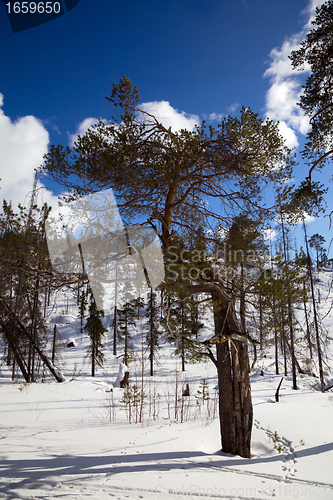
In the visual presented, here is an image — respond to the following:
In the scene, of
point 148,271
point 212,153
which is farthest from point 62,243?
point 212,153

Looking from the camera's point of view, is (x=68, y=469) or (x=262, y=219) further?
(x=262, y=219)

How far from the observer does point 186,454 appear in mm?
4918

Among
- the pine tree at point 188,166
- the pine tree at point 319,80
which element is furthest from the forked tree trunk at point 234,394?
the pine tree at point 319,80

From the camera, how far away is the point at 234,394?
5.32 metres

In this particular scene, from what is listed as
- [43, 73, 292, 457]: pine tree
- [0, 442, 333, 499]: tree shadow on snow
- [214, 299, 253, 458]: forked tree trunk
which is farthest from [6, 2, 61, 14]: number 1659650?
[0, 442, 333, 499]: tree shadow on snow

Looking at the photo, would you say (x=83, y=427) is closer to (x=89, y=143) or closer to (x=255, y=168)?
(x=89, y=143)

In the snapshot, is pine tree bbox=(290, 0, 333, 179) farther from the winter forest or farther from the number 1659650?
the number 1659650

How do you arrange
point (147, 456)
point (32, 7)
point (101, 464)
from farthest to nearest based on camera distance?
point (147, 456)
point (32, 7)
point (101, 464)

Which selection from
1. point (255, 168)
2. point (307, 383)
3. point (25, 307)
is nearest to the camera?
point (255, 168)

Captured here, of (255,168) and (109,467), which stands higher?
(255,168)

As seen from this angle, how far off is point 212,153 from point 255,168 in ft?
3.85

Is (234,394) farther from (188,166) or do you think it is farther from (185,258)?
(188,166)

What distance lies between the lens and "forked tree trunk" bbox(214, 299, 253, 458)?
5.21 meters

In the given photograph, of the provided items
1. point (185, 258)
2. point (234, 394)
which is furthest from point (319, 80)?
point (234, 394)
